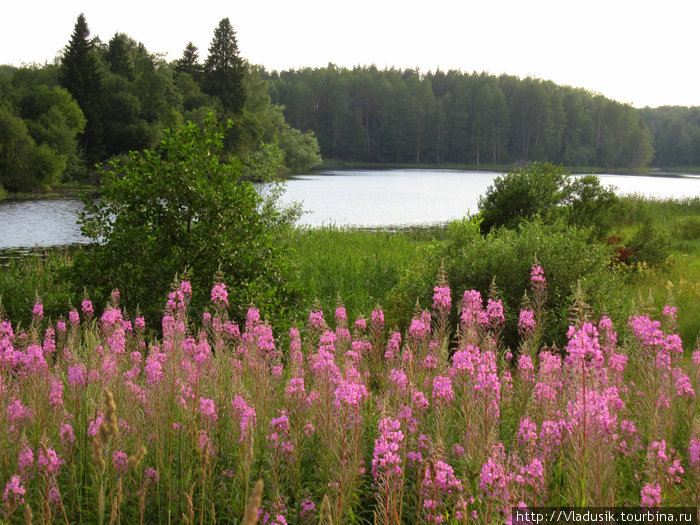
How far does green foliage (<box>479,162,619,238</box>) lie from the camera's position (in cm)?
1667

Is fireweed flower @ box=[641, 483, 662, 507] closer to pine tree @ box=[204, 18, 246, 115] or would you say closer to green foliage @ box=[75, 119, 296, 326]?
green foliage @ box=[75, 119, 296, 326]

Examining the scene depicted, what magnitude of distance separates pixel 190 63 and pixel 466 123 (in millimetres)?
81440

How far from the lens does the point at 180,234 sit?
867 centimetres

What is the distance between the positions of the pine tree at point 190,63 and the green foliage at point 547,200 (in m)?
64.6

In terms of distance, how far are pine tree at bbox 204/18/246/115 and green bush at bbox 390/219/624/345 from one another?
6204cm

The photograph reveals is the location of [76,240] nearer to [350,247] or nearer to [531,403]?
[350,247]

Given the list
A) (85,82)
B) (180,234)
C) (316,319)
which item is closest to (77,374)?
(316,319)

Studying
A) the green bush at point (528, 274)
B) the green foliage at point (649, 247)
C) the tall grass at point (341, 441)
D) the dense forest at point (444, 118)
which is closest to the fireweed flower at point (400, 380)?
the tall grass at point (341, 441)

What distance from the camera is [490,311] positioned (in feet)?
16.1

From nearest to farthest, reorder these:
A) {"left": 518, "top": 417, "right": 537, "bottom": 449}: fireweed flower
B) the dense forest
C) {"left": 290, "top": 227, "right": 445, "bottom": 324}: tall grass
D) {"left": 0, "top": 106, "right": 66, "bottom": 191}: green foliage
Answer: {"left": 518, "top": 417, "right": 537, "bottom": 449}: fireweed flower
{"left": 290, "top": 227, "right": 445, "bottom": 324}: tall grass
{"left": 0, "top": 106, "right": 66, "bottom": 191}: green foliage
the dense forest

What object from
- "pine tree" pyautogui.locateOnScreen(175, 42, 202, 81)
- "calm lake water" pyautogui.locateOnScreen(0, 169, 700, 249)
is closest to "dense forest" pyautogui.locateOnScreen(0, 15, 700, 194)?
"pine tree" pyautogui.locateOnScreen(175, 42, 202, 81)

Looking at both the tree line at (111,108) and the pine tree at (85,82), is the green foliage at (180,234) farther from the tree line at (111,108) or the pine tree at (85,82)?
the pine tree at (85,82)

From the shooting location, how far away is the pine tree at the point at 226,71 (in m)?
68.1

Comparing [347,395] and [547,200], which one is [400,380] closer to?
[347,395]
